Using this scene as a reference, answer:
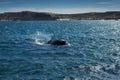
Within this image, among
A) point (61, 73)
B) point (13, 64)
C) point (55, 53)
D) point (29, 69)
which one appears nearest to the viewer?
point (61, 73)

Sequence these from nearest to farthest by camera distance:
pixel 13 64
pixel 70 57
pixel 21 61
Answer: pixel 13 64 < pixel 21 61 < pixel 70 57

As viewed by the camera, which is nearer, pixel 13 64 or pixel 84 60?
pixel 13 64

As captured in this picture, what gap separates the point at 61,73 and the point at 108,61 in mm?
10066

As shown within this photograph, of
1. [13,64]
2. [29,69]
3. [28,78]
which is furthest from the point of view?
[13,64]

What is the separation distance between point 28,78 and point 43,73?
282 cm

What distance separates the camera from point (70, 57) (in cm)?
4025

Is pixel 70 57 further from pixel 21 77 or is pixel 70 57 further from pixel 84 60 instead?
pixel 21 77

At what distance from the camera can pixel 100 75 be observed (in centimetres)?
2809

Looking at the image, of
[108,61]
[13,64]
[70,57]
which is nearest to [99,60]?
[108,61]

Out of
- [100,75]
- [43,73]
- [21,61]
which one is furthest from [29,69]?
[100,75]

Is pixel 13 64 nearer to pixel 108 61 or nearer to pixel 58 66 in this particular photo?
pixel 58 66

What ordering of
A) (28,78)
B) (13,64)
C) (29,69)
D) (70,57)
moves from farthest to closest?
1. (70,57)
2. (13,64)
3. (29,69)
4. (28,78)

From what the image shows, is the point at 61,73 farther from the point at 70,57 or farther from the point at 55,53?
the point at 55,53

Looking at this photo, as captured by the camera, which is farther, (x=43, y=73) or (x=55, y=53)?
(x=55, y=53)
